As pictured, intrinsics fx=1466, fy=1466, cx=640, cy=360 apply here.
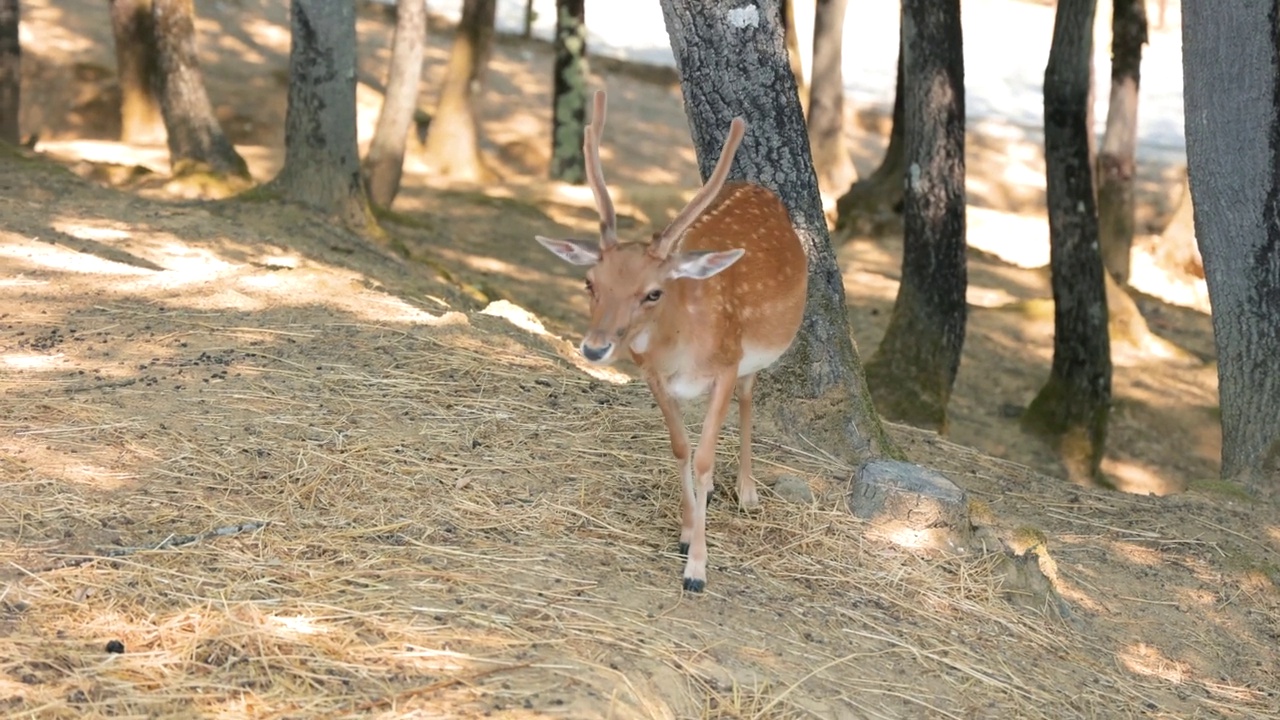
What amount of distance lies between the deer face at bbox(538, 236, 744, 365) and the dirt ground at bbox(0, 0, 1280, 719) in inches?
34.7

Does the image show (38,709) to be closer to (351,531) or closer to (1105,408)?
(351,531)

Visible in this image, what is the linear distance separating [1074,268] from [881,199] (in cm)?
536

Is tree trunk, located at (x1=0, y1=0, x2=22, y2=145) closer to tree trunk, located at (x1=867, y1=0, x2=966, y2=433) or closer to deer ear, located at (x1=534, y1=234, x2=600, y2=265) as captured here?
tree trunk, located at (x1=867, y1=0, x2=966, y2=433)

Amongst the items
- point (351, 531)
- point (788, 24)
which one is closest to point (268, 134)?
point (788, 24)

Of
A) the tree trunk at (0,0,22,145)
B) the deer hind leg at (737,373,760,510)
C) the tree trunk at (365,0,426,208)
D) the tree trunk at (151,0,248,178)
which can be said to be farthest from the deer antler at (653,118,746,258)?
the tree trunk at (0,0,22,145)

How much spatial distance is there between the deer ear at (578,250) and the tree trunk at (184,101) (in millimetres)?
9464

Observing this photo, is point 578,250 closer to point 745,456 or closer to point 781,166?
point 745,456

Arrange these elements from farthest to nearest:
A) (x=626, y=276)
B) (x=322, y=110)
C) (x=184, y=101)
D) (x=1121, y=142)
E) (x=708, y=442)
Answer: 1. (x=1121, y=142)
2. (x=184, y=101)
3. (x=322, y=110)
4. (x=708, y=442)
5. (x=626, y=276)

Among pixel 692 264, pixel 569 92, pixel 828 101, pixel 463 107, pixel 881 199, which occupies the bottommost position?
pixel 881 199

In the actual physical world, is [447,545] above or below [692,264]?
below

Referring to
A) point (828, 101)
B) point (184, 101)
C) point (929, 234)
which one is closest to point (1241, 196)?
point (929, 234)

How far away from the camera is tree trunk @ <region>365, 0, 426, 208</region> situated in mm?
14664

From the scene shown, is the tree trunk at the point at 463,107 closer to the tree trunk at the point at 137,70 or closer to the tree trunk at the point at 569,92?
the tree trunk at the point at 569,92

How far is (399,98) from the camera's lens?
1480 centimetres
